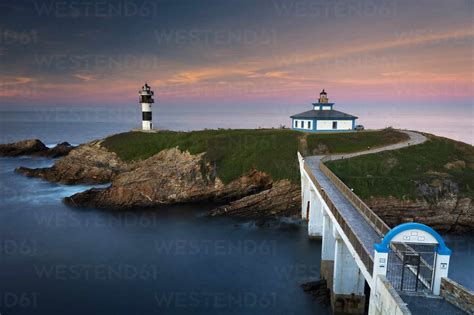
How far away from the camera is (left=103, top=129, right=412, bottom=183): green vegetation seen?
140ft

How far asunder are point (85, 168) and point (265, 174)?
30.2 metres

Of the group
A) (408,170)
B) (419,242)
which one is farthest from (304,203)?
(419,242)

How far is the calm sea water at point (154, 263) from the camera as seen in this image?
2053 centimetres

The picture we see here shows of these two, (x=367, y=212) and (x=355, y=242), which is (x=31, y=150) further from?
(x=355, y=242)

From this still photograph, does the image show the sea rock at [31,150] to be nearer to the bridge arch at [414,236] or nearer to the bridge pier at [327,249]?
the bridge pier at [327,249]

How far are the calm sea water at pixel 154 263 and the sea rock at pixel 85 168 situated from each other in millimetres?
11736

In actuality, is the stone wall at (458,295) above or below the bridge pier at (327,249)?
above

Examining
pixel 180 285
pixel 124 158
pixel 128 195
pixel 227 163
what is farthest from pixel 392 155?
pixel 124 158

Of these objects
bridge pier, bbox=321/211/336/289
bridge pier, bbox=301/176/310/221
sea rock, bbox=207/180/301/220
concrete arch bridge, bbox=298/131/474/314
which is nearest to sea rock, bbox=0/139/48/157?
sea rock, bbox=207/180/301/220

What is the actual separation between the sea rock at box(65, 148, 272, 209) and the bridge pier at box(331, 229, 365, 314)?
22.3 meters

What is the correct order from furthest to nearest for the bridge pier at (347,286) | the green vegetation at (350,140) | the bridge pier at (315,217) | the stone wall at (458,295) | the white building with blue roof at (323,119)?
the white building with blue roof at (323,119) → the green vegetation at (350,140) → the bridge pier at (315,217) → the bridge pier at (347,286) → the stone wall at (458,295)

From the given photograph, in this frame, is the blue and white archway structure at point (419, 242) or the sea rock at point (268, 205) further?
the sea rock at point (268, 205)

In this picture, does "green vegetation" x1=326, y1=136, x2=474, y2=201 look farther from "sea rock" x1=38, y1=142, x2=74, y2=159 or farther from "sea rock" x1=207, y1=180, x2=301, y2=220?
"sea rock" x1=38, y1=142, x2=74, y2=159

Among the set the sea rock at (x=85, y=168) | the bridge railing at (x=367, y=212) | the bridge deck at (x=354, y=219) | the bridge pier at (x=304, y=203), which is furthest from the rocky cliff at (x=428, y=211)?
the sea rock at (x=85, y=168)
